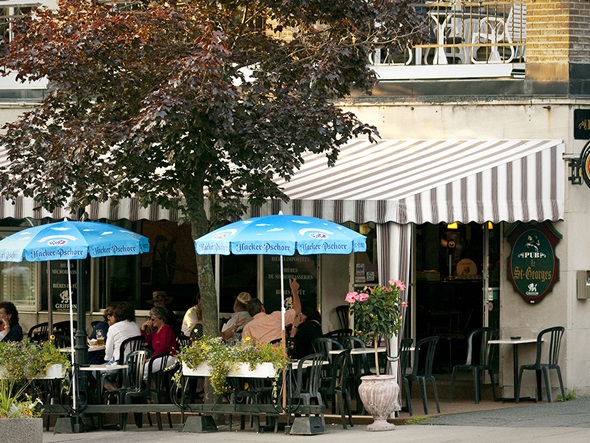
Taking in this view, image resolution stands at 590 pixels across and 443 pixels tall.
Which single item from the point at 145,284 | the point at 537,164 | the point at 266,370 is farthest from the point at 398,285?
the point at 145,284

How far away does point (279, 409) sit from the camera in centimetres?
1336

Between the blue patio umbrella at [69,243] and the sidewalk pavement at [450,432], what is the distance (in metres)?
0.93

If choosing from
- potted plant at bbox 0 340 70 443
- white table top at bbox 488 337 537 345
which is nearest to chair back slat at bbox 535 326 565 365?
white table top at bbox 488 337 537 345

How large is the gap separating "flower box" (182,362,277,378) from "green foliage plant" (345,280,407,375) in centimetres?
114

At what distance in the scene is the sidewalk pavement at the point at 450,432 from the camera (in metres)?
12.8

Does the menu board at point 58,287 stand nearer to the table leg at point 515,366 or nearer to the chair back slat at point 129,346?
the chair back slat at point 129,346

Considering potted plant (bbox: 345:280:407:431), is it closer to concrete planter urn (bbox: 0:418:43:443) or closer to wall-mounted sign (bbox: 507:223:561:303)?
wall-mounted sign (bbox: 507:223:561:303)

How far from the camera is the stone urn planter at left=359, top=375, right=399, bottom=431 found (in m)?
13.7

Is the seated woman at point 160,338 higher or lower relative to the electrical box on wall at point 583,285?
lower

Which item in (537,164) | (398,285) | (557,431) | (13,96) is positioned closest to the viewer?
(557,431)

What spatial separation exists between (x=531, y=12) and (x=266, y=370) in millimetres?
6075

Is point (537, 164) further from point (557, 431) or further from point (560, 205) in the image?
point (557, 431)

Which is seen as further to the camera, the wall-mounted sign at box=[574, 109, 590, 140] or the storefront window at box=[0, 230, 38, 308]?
the storefront window at box=[0, 230, 38, 308]

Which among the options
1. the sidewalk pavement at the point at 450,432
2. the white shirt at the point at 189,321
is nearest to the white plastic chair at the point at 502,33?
the sidewalk pavement at the point at 450,432
